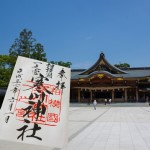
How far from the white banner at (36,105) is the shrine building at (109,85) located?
37410mm

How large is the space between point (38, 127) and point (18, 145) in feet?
17.3

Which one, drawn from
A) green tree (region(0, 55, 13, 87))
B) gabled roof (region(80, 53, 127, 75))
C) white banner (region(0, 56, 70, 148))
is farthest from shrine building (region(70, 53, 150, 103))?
white banner (region(0, 56, 70, 148))

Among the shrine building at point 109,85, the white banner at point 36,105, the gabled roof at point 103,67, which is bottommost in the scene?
the white banner at point 36,105

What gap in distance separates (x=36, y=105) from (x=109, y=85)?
38.6m

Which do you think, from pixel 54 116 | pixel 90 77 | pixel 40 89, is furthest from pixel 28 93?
pixel 90 77

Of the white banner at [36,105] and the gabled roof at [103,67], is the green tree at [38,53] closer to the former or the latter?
the gabled roof at [103,67]

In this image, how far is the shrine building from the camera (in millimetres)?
40281

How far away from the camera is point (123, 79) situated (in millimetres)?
40406

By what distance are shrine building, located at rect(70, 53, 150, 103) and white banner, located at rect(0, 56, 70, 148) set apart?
1473 inches

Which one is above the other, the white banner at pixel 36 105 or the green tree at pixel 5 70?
the green tree at pixel 5 70

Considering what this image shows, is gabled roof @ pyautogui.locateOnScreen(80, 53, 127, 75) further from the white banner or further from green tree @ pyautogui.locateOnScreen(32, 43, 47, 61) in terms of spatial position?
the white banner

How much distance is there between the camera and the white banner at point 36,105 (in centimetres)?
283

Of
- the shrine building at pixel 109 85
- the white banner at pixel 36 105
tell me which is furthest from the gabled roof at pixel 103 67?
the white banner at pixel 36 105

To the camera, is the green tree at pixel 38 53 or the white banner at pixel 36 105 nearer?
the white banner at pixel 36 105
